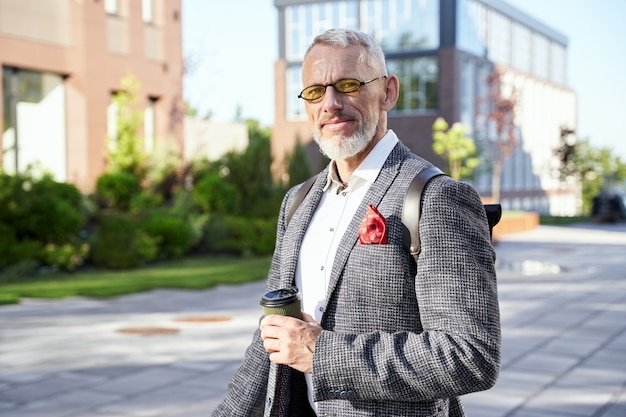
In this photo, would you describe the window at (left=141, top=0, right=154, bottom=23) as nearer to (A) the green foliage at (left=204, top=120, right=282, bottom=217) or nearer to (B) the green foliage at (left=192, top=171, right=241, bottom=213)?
(A) the green foliage at (left=204, top=120, right=282, bottom=217)

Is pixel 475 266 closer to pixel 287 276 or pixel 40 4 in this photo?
pixel 287 276

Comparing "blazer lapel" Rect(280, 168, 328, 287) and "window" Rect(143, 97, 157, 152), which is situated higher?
"window" Rect(143, 97, 157, 152)

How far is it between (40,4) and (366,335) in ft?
66.0

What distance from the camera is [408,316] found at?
2.07 meters

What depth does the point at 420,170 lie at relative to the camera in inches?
Answer: 86.0

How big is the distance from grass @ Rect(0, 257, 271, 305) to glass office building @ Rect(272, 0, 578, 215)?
30.3m

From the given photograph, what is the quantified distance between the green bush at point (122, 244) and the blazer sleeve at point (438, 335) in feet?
49.3

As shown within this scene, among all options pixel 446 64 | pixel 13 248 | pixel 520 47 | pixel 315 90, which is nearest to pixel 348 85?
pixel 315 90

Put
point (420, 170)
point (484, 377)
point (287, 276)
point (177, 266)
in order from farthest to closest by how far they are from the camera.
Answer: point (177, 266) < point (287, 276) < point (420, 170) < point (484, 377)

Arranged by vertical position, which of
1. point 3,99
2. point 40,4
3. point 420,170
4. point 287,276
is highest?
point 40,4

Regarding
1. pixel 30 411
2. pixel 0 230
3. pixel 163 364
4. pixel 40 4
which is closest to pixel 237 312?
pixel 163 364

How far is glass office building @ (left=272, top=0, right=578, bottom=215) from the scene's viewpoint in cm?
4862

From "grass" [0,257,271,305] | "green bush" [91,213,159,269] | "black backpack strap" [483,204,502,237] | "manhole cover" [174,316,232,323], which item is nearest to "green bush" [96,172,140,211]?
"green bush" [91,213,159,269]

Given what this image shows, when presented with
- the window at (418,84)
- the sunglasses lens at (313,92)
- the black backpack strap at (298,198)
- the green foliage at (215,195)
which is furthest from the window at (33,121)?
the window at (418,84)
